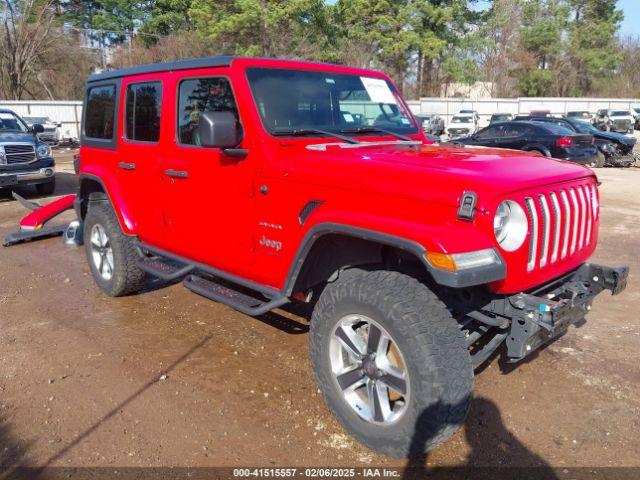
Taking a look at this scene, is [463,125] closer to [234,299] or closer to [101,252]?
[101,252]

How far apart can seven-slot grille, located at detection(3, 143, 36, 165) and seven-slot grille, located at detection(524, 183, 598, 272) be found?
10.8 m

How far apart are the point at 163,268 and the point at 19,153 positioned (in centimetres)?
824

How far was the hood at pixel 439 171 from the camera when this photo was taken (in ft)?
9.05

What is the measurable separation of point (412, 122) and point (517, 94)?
56.1 m

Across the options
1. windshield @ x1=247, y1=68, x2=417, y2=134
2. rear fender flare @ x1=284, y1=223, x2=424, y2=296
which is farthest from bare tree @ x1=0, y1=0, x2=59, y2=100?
rear fender flare @ x1=284, y1=223, x2=424, y2=296

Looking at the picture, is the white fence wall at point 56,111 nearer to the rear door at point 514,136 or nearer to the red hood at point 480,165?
the rear door at point 514,136

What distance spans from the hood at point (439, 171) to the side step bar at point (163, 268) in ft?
5.21

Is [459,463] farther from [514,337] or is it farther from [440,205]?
[440,205]

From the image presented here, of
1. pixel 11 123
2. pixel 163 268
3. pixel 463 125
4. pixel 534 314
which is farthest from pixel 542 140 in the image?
pixel 463 125

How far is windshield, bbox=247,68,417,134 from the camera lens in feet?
12.4

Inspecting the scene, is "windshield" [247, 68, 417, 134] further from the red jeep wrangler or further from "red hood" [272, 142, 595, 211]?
"red hood" [272, 142, 595, 211]

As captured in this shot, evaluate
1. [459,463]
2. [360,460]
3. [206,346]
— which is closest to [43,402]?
[206,346]

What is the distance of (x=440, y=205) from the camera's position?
8.97 feet

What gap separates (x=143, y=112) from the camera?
4621 mm
